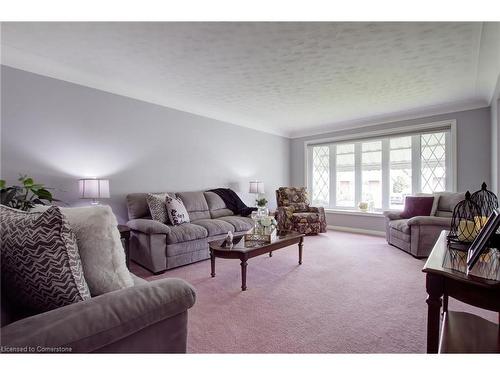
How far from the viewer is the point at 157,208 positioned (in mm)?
3318

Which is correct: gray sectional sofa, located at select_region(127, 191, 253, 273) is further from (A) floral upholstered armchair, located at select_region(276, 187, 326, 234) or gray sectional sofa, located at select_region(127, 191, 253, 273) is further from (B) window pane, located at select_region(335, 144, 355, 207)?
(B) window pane, located at select_region(335, 144, 355, 207)

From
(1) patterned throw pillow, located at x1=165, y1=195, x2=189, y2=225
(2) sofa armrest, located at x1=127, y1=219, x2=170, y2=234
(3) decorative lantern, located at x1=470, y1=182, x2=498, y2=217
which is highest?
(3) decorative lantern, located at x1=470, y1=182, x2=498, y2=217

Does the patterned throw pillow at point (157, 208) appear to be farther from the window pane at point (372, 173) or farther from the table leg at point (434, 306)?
the window pane at point (372, 173)

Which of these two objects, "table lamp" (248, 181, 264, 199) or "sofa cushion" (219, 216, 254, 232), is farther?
"table lamp" (248, 181, 264, 199)

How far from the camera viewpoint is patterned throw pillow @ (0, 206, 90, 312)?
2.85 ft

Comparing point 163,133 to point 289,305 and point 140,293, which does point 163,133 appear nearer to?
point 289,305

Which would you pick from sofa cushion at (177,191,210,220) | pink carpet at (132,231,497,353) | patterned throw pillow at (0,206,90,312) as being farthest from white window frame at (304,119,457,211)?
patterned throw pillow at (0,206,90,312)

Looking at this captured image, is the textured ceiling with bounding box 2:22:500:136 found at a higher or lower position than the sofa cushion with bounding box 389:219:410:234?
higher

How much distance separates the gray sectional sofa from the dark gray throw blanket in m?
0.41

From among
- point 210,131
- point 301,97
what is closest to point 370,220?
point 301,97

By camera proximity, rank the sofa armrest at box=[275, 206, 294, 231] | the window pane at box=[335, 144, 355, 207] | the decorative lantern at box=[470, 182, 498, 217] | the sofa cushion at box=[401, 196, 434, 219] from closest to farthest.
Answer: the decorative lantern at box=[470, 182, 498, 217]
the sofa cushion at box=[401, 196, 434, 219]
the sofa armrest at box=[275, 206, 294, 231]
the window pane at box=[335, 144, 355, 207]

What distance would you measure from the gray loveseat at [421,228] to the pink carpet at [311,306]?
22 centimetres

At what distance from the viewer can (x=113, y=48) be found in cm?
243

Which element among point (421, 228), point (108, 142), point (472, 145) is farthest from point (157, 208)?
point (472, 145)
